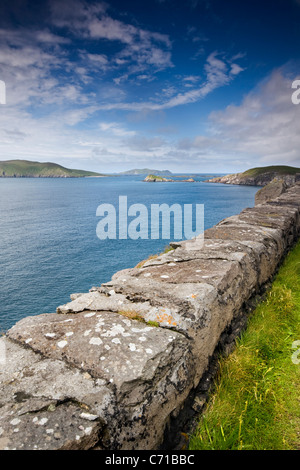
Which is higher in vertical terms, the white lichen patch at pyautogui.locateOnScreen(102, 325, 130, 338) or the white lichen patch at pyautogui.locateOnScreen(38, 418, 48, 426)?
the white lichen patch at pyautogui.locateOnScreen(102, 325, 130, 338)

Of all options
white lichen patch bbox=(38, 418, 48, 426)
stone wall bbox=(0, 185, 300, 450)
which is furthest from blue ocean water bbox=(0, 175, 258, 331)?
white lichen patch bbox=(38, 418, 48, 426)

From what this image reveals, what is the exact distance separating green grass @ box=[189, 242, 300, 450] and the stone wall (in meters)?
0.40

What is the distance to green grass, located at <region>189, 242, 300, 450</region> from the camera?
2.67 meters

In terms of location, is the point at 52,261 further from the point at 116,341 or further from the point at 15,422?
the point at 15,422

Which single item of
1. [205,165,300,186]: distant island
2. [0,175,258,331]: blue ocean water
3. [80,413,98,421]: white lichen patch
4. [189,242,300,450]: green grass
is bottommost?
[0,175,258,331]: blue ocean water

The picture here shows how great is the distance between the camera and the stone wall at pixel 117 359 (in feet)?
6.35

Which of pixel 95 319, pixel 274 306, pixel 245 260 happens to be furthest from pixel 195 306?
pixel 274 306

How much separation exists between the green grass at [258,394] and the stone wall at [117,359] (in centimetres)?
40

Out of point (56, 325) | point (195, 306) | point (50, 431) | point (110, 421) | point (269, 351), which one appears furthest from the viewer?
point (269, 351)

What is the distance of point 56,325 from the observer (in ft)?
9.55

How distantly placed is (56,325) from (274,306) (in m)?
4.21

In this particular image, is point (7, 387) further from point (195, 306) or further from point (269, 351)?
point (269, 351)

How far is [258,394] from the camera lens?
3236 mm

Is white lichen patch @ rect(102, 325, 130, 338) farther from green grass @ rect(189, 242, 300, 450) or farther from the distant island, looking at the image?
the distant island
